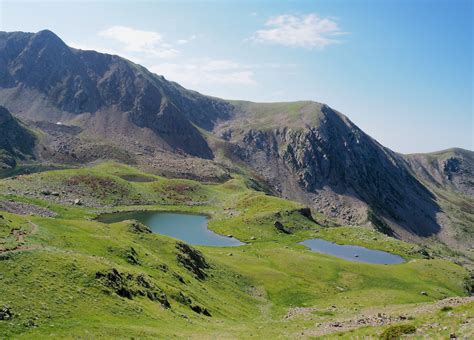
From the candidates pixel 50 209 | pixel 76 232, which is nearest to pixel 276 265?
pixel 76 232

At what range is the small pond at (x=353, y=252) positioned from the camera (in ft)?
355

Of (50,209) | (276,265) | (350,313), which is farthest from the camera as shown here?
(50,209)

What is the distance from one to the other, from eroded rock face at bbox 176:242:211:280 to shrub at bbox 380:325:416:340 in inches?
1496

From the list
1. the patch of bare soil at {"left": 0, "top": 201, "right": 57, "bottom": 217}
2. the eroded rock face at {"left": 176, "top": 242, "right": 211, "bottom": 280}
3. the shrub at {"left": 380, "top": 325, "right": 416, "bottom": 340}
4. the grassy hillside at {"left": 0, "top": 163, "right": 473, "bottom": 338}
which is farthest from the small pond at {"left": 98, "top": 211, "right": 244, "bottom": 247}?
the shrub at {"left": 380, "top": 325, "right": 416, "bottom": 340}

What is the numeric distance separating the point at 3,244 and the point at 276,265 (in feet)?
187

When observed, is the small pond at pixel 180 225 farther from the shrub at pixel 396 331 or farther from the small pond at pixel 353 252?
the shrub at pixel 396 331

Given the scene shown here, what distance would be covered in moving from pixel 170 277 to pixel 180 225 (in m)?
74.6

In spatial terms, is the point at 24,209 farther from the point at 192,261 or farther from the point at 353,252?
the point at 353,252

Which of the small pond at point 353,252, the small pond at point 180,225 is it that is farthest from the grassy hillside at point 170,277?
the small pond at point 180,225

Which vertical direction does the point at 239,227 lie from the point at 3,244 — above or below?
below

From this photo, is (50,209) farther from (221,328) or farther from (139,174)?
(221,328)

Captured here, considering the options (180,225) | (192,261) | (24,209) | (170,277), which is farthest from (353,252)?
(24,209)

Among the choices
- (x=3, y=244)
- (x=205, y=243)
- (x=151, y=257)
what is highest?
(x=3, y=244)

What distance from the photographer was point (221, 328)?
42531mm
